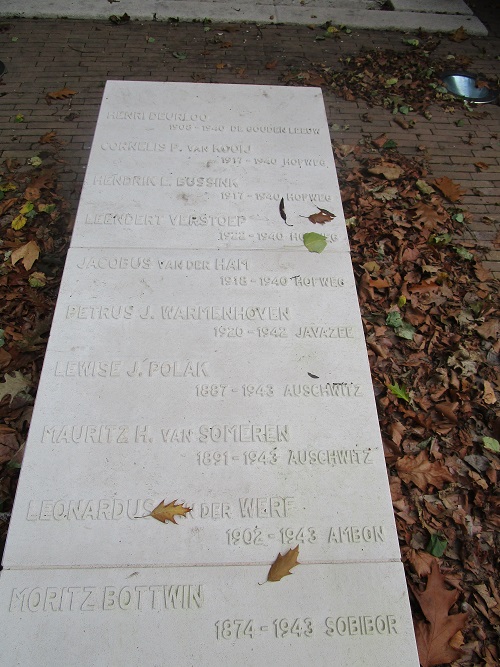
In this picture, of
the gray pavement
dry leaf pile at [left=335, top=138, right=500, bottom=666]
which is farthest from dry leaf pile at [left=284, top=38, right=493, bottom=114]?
dry leaf pile at [left=335, top=138, right=500, bottom=666]

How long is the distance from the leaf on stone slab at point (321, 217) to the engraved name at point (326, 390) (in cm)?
105

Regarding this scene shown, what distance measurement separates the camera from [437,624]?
2.43 meters

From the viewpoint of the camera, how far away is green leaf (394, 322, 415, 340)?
353 cm

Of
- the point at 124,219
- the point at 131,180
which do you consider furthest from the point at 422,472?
the point at 131,180

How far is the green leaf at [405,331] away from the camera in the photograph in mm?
3532

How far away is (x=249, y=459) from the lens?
223cm

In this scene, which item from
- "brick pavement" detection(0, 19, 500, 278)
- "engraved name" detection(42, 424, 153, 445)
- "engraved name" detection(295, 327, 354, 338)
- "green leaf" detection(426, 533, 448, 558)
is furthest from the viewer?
"brick pavement" detection(0, 19, 500, 278)

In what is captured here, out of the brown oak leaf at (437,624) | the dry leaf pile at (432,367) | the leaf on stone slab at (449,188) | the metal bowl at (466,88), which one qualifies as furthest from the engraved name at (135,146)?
the metal bowl at (466,88)

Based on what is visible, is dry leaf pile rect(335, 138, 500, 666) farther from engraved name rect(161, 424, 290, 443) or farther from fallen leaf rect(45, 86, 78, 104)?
fallen leaf rect(45, 86, 78, 104)

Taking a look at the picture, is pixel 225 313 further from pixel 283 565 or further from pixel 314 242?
pixel 283 565

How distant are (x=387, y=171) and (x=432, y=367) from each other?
212 centimetres

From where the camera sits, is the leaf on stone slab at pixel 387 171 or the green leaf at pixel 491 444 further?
the leaf on stone slab at pixel 387 171

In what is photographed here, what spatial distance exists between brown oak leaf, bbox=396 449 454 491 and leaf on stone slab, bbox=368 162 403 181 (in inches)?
108

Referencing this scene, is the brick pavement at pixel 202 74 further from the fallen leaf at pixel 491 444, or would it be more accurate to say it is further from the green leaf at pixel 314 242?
the green leaf at pixel 314 242
